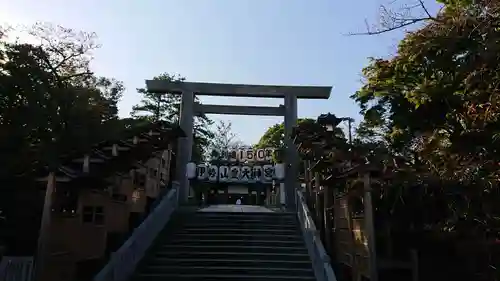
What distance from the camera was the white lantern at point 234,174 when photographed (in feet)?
50.9

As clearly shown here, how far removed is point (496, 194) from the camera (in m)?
6.08

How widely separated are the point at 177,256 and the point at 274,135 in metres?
30.4

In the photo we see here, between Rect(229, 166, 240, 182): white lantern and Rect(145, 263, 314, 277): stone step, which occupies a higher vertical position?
Rect(229, 166, 240, 182): white lantern

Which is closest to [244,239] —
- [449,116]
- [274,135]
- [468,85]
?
[449,116]

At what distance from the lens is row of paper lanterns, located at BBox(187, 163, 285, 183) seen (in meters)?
14.9

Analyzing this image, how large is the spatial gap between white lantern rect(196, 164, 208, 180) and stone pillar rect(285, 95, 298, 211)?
269 cm

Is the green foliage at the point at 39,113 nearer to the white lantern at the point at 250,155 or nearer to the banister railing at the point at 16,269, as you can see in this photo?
the banister railing at the point at 16,269

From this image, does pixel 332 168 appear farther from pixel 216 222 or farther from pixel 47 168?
pixel 47 168

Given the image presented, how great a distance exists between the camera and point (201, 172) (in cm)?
1489

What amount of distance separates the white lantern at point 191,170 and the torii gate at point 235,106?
0.12 m

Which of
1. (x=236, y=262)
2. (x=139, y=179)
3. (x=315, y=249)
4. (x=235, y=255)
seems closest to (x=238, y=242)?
(x=235, y=255)

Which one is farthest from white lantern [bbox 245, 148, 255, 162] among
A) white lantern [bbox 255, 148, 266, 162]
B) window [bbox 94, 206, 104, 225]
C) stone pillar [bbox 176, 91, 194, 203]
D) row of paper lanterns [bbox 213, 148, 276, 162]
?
window [bbox 94, 206, 104, 225]

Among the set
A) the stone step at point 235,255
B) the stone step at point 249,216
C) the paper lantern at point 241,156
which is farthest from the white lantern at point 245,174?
the stone step at point 235,255

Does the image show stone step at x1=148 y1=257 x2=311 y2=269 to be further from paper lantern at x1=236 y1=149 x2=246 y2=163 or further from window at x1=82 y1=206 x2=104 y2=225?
paper lantern at x1=236 y1=149 x2=246 y2=163
